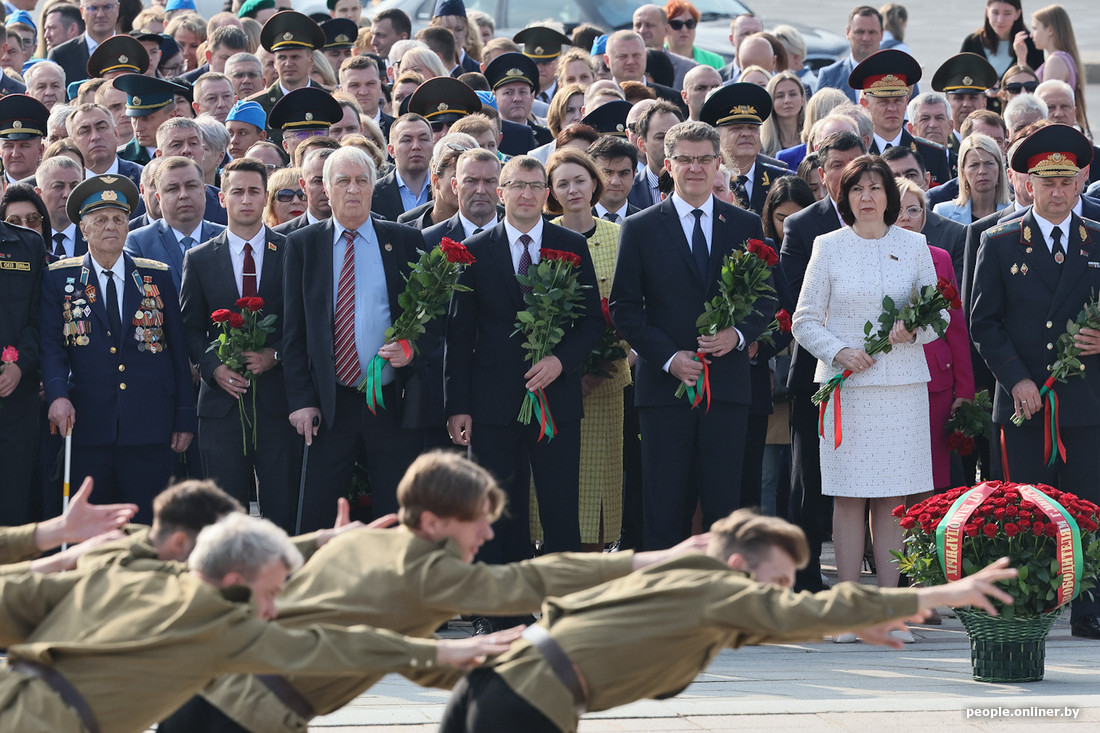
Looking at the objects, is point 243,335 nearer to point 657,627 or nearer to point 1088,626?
point 657,627

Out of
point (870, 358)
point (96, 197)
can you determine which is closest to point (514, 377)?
point (870, 358)

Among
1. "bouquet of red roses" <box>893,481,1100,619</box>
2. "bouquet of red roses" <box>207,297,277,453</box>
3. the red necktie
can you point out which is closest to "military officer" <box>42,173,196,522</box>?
"bouquet of red roses" <box>207,297,277,453</box>

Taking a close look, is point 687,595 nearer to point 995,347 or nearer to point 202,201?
point 995,347

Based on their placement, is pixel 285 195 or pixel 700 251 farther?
pixel 285 195

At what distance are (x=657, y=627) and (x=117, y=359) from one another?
4.48 meters

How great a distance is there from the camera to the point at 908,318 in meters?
8.51

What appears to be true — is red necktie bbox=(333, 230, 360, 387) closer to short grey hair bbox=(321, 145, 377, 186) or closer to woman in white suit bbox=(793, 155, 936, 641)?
short grey hair bbox=(321, 145, 377, 186)

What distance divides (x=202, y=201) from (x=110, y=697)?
16.5ft

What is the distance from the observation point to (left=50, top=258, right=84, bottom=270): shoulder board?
8.77 meters

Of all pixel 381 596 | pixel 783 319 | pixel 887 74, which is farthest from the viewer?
pixel 887 74

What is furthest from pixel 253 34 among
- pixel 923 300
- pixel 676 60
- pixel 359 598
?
pixel 359 598

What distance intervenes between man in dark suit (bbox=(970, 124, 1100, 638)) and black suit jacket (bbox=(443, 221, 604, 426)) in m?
2.08

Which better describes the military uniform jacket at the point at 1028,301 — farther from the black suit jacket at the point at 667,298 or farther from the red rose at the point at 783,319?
the black suit jacket at the point at 667,298

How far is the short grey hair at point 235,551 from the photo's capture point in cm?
495
